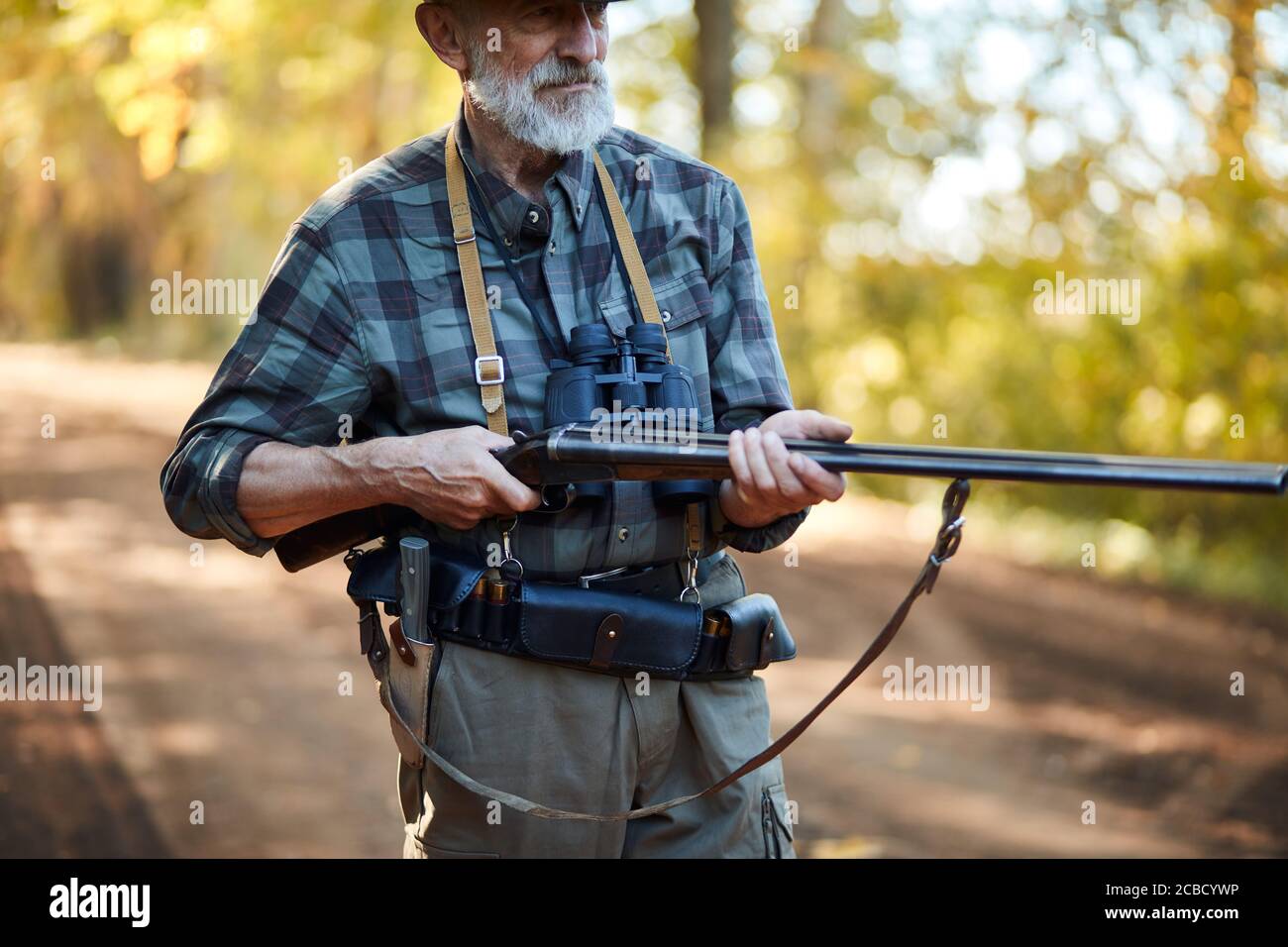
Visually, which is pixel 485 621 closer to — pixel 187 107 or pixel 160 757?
pixel 160 757

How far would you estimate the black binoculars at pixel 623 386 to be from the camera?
2822mm

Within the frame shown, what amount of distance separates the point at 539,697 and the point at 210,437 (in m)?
0.93

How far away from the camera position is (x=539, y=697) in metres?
2.92

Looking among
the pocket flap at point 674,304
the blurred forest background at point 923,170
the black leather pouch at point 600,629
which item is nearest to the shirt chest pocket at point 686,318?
the pocket flap at point 674,304

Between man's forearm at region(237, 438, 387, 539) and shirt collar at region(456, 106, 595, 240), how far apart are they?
1.98ft

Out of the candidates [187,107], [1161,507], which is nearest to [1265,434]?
[1161,507]

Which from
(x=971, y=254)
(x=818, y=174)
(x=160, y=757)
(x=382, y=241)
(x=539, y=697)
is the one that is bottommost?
(x=160, y=757)

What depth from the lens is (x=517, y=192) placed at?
9.98 ft

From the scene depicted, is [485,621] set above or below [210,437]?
below

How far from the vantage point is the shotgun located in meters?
2.34

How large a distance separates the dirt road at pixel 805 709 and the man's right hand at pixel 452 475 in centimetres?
336

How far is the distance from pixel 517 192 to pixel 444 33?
476 millimetres

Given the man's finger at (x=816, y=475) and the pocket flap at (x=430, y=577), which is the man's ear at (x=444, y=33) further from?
the man's finger at (x=816, y=475)

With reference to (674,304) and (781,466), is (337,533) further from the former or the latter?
(781,466)
